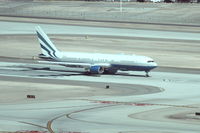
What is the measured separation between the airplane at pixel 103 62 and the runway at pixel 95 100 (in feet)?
4.92

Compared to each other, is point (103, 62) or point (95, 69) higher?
point (103, 62)

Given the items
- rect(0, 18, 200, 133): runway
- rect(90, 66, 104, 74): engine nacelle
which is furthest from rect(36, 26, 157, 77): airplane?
rect(0, 18, 200, 133): runway

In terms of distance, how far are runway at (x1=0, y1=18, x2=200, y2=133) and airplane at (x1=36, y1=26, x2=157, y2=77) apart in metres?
1.50

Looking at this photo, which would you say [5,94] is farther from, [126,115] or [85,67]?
[85,67]

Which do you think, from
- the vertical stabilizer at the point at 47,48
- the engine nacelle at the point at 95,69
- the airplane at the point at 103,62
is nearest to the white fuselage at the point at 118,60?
the airplane at the point at 103,62

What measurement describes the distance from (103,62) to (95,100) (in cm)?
2699

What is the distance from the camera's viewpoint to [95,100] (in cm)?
8188

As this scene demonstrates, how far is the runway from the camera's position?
64.4m

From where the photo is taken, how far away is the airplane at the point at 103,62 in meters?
106

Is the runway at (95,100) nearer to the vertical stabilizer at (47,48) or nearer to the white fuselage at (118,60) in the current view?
the white fuselage at (118,60)

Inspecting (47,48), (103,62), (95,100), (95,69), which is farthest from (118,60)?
(95,100)

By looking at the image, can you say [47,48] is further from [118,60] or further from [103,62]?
[118,60]

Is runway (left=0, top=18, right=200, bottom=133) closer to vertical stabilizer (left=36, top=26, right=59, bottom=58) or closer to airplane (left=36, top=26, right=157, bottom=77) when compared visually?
airplane (left=36, top=26, right=157, bottom=77)

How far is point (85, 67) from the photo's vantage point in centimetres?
10825
